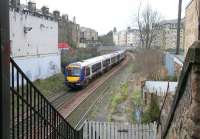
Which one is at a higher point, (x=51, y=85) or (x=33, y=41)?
(x=33, y=41)

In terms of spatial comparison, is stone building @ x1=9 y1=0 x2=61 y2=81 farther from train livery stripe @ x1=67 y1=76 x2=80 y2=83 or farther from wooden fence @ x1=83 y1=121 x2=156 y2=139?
wooden fence @ x1=83 y1=121 x2=156 y2=139

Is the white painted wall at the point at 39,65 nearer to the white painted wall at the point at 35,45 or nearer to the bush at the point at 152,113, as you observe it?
the white painted wall at the point at 35,45

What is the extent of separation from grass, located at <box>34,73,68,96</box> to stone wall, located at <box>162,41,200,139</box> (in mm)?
23612

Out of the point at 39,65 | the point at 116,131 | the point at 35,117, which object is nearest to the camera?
the point at 35,117

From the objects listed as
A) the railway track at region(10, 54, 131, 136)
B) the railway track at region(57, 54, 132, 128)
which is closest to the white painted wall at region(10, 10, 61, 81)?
the railway track at region(10, 54, 131, 136)

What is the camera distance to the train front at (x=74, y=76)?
2979cm

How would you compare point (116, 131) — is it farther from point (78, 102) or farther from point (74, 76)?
point (74, 76)

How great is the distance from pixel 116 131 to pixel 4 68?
1151 centimetres

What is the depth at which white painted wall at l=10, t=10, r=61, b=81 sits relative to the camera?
89.6 feet

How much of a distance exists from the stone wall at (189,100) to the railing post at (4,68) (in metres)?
1.83

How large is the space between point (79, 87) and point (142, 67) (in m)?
8.87

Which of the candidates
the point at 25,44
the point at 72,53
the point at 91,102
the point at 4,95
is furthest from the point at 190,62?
the point at 72,53

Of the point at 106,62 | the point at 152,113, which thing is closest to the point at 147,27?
the point at 106,62

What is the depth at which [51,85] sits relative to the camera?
30.7 metres
